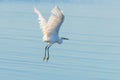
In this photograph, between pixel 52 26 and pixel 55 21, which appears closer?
pixel 55 21

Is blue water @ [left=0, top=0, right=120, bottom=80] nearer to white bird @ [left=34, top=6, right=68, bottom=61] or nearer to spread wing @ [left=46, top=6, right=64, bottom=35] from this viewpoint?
white bird @ [left=34, top=6, right=68, bottom=61]

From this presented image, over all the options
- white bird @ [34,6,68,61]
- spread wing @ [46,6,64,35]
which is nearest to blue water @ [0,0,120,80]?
white bird @ [34,6,68,61]

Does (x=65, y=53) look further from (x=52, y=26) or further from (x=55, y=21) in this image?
(x=55, y=21)

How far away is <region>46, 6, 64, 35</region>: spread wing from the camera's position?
14.1m

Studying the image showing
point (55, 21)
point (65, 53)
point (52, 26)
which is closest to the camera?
point (55, 21)

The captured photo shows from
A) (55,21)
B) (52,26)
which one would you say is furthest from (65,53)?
(55,21)

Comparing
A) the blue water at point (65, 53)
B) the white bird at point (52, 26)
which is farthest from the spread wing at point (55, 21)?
the blue water at point (65, 53)

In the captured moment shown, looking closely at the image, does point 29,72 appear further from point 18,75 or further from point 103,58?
point 103,58

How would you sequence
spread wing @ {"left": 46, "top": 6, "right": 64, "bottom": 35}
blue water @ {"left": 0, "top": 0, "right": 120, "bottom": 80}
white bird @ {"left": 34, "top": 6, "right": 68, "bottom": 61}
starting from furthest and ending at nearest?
blue water @ {"left": 0, "top": 0, "right": 120, "bottom": 80}
white bird @ {"left": 34, "top": 6, "right": 68, "bottom": 61}
spread wing @ {"left": 46, "top": 6, "right": 64, "bottom": 35}

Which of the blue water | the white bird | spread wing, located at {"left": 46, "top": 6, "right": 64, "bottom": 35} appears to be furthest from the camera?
the blue water

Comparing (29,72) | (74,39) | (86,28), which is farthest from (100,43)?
(29,72)

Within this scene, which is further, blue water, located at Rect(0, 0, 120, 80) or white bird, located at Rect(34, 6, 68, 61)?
blue water, located at Rect(0, 0, 120, 80)

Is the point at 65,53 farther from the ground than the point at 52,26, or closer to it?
farther from the ground

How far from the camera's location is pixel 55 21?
48.3ft
